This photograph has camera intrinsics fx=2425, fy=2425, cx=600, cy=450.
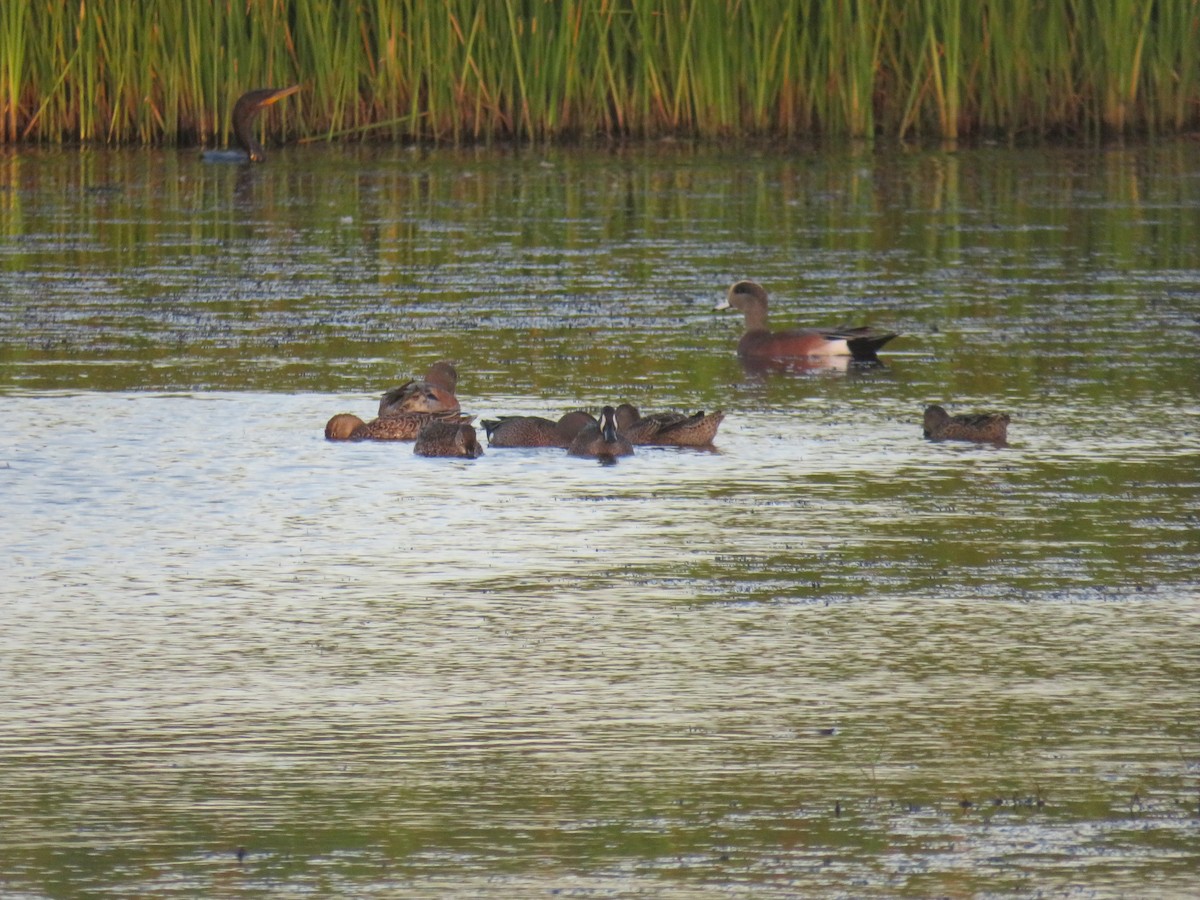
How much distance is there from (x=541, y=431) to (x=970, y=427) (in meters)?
1.55

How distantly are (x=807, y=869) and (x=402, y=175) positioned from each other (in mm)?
15567

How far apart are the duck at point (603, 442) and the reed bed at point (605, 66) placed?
1240 centimetres

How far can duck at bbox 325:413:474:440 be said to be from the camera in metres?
8.93

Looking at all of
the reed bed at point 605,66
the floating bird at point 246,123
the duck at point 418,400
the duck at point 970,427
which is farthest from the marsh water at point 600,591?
the reed bed at point 605,66

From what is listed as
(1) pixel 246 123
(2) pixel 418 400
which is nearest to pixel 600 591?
(2) pixel 418 400

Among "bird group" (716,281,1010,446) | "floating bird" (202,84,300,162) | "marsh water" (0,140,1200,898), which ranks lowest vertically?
"marsh water" (0,140,1200,898)

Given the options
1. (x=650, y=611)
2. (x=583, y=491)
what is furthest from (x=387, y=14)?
(x=650, y=611)

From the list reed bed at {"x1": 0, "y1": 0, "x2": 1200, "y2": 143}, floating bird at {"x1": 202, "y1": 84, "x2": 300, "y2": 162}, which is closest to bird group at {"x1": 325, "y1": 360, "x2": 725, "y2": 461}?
floating bird at {"x1": 202, "y1": 84, "x2": 300, "y2": 162}

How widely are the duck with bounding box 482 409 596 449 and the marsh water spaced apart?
9cm

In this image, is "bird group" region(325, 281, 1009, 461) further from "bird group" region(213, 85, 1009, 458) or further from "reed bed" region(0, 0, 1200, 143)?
"reed bed" region(0, 0, 1200, 143)

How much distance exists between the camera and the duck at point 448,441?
8.64 meters

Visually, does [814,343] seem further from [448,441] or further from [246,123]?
[246,123]

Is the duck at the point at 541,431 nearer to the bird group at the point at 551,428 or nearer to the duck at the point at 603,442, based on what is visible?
the bird group at the point at 551,428

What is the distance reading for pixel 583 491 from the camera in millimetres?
8148
